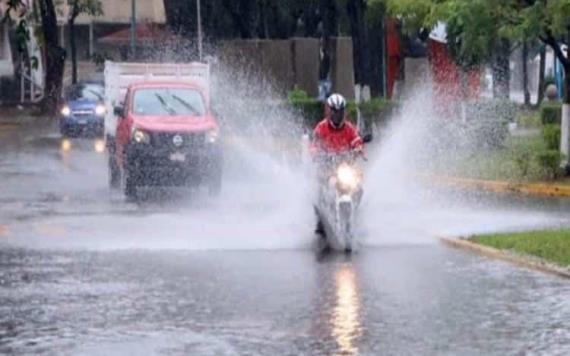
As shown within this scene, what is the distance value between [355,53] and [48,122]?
13.0 metres

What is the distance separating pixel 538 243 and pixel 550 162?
1070 cm

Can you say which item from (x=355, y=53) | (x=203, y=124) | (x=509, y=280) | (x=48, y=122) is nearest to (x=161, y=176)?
(x=203, y=124)

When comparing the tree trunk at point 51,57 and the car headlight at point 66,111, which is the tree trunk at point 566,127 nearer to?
the car headlight at point 66,111

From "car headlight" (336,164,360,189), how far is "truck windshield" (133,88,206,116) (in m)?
9.43

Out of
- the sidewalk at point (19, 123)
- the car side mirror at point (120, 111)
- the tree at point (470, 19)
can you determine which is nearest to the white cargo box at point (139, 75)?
the tree at point (470, 19)

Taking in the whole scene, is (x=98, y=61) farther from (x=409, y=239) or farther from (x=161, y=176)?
(x=409, y=239)

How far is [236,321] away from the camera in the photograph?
14.1m

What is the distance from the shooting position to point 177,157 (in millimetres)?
28016

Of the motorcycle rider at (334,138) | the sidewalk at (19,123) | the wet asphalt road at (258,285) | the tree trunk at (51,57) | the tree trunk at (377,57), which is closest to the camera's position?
the wet asphalt road at (258,285)

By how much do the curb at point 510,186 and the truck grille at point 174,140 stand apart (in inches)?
188

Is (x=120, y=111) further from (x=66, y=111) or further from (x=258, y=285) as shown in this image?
(x=66, y=111)

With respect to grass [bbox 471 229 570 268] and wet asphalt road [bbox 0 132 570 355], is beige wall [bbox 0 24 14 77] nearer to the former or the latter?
wet asphalt road [bbox 0 132 570 355]

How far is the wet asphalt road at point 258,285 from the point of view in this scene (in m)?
13.2

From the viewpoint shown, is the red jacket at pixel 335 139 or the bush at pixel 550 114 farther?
the bush at pixel 550 114
